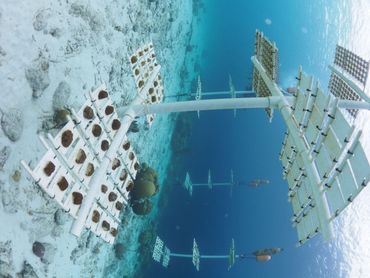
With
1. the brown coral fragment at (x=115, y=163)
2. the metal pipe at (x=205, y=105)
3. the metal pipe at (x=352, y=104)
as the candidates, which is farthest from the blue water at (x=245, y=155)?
the brown coral fragment at (x=115, y=163)

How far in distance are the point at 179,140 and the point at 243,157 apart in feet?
18.8

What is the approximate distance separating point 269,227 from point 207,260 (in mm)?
5835

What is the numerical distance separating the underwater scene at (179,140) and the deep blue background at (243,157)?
0.32ft

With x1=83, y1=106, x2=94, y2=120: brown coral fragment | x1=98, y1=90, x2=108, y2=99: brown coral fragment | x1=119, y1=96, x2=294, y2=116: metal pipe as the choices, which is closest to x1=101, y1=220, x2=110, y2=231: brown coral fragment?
x1=83, y1=106, x2=94, y2=120: brown coral fragment

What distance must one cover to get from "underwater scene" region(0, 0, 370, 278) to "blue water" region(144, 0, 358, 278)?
11 cm

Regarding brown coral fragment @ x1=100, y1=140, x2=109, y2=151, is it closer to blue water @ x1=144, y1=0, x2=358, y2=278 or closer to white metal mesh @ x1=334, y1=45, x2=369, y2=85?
white metal mesh @ x1=334, y1=45, x2=369, y2=85

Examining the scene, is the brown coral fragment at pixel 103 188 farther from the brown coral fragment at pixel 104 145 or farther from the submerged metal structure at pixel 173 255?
the submerged metal structure at pixel 173 255

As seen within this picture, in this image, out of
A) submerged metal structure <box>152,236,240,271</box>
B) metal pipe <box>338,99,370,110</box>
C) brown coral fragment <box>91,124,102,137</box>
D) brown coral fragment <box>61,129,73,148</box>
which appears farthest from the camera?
submerged metal structure <box>152,236,240,271</box>

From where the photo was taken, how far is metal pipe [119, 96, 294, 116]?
15125 mm

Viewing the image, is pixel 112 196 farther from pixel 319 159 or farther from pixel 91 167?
pixel 319 159

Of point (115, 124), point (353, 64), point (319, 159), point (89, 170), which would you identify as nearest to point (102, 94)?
point (115, 124)

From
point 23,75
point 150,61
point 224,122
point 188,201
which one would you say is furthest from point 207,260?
point 23,75

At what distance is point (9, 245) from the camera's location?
39.0 ft

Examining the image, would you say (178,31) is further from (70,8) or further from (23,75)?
(23,75)
